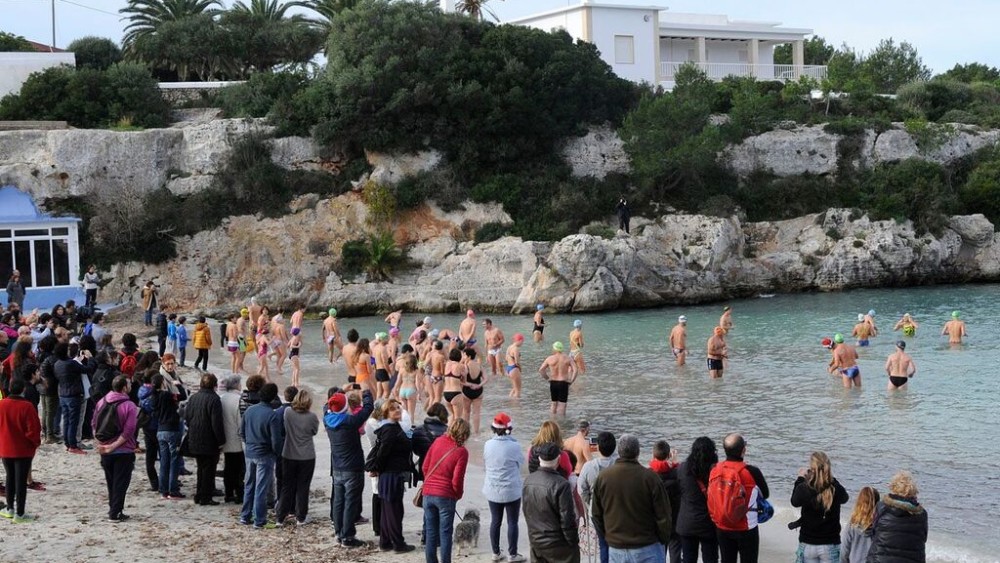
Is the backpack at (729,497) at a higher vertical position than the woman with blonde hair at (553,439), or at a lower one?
lower

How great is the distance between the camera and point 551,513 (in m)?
7.37

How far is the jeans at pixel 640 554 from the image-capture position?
695 cm

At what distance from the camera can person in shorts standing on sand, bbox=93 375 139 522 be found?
9.59m

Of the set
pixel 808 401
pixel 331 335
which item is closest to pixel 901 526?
pixel 808 401

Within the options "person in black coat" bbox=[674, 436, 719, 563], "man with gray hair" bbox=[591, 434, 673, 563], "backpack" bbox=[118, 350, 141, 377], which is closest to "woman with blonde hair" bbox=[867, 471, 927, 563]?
"person in black coat" bbox=[674, 436, 719, 563]

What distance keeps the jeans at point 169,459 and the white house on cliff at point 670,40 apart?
38.5 metres

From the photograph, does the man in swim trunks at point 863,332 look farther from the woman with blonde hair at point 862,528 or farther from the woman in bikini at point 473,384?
the woman with blonde hair at point 862,528

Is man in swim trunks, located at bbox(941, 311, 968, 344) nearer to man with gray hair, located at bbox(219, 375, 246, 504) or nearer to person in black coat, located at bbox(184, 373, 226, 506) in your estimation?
man with gray hair, located at bbox(219, 375, 246, 504)

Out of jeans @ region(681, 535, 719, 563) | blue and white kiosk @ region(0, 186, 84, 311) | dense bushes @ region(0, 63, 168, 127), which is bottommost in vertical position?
jeans @ region(681, 535, 719, 563)

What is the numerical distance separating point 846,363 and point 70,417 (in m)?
13.1

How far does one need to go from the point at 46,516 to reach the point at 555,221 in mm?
29535

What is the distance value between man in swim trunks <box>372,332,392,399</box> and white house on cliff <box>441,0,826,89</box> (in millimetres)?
31885

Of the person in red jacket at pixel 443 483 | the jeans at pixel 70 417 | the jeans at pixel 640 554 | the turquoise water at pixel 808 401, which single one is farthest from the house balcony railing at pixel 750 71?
the jeans at pixel 640 554

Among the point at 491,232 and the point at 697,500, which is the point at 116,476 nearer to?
the point at 697,500
